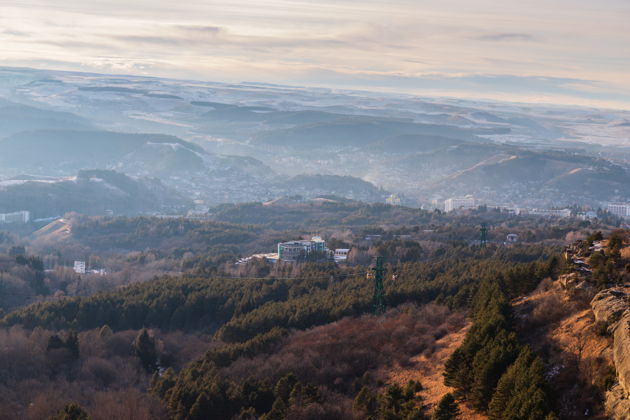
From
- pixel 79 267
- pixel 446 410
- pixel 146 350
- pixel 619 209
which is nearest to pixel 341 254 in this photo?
pixel 79 267

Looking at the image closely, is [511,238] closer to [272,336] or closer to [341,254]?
[341,254]

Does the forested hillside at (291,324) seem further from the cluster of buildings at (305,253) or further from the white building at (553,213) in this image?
the white building at (553,213)

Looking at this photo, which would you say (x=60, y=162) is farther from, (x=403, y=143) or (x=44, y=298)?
(x=44, y=298)

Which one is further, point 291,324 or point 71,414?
point 291,324

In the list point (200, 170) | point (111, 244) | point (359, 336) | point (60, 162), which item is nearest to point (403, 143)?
point (200, 170)

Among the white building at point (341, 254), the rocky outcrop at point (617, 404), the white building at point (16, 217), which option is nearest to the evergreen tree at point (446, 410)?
the rocky outcrop at point (617, 404)

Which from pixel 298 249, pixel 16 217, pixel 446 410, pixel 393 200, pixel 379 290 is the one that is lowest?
pixel 393 200
